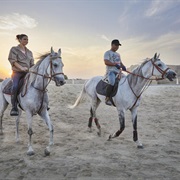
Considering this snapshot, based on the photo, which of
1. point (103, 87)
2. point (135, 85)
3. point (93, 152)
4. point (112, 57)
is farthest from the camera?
point (103, 87)

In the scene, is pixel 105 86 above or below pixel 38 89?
above

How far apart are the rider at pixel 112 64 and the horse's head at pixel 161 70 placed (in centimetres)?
115

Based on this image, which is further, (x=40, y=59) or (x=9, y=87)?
(x=9, y=87)

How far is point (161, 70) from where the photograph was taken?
5.69 metres

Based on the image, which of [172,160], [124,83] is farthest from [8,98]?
[172,160]

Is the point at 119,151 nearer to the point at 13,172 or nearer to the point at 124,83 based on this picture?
the point at 124,83

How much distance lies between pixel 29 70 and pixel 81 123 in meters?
4.39

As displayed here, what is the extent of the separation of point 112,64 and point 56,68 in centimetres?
223

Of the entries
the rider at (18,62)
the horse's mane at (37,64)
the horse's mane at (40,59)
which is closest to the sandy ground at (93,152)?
the rider at (18,62)

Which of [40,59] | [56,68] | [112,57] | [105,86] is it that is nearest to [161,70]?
[112,57]

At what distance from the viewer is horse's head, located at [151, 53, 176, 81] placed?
18.4 feet

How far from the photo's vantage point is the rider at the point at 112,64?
21.3 feet

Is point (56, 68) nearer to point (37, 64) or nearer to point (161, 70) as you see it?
point (37, 64)

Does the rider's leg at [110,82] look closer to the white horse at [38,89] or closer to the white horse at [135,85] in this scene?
the white horse at [135,85]
